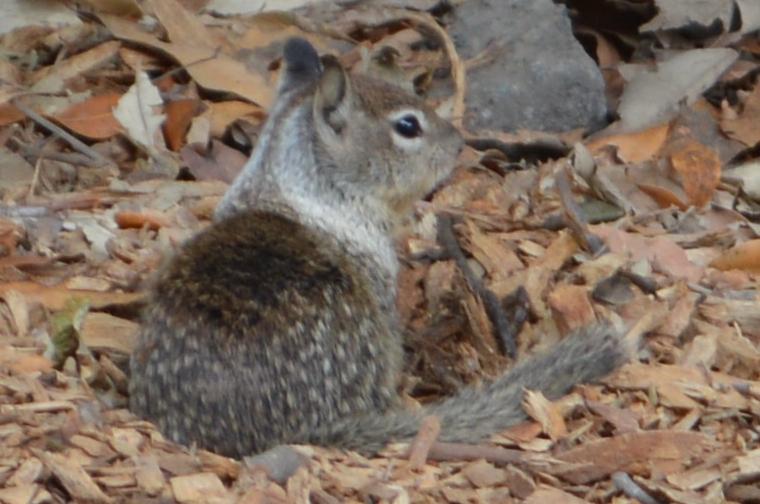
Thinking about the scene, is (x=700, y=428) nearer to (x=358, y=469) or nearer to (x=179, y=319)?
(x=358, y=469)

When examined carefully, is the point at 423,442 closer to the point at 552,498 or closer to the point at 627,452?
the point at 552,498

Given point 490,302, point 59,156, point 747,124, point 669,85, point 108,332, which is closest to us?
point 108,332

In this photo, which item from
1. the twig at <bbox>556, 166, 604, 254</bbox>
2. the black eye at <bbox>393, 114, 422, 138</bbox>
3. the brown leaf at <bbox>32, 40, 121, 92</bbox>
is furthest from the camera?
the brown leaf at <bbox>32, 40, 121, 92</bbox>

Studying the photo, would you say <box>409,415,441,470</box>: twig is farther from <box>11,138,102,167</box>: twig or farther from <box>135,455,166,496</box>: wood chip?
<box>11,138,102,167</box>: twig

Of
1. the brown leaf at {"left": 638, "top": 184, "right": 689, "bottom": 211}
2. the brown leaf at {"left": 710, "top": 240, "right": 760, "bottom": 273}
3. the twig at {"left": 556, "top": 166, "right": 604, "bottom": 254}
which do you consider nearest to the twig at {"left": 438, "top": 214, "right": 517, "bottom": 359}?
the twig at {"left": 556, "top": 166, "right": 604, "bottom": 254}

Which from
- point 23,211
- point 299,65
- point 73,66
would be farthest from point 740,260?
point 73,66

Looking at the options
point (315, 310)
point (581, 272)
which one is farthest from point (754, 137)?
point (315, 310)
